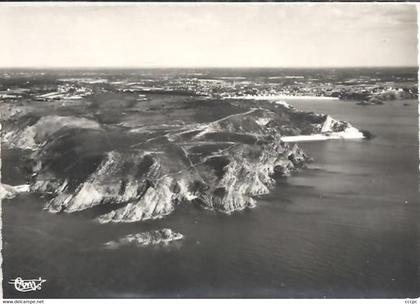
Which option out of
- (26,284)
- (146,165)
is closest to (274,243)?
(146,165)

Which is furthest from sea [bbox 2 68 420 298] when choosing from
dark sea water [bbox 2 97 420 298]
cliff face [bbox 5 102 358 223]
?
cliff face [bbox 5 102 358 223]

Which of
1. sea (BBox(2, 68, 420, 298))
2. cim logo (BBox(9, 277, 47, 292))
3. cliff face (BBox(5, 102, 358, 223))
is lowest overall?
cim logo (BBox(9, 277, 47, 292))

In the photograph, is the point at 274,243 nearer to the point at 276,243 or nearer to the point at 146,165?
the point at 276,243

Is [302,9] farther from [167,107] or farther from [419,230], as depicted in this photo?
[419,230]

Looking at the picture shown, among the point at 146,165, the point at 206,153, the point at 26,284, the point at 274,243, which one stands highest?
the point at 206,153

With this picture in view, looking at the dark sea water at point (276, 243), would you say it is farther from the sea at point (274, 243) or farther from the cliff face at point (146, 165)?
the cliff face at point (146, 165)

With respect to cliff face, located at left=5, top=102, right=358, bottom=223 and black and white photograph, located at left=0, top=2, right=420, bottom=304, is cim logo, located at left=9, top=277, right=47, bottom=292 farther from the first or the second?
cliff face, located at left=5, top=102, right=358, bottom=223

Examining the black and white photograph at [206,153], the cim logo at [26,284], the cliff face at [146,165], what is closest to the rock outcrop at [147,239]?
the black and white photograph at [206,153]

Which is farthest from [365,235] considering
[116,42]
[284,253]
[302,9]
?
[116,42]
